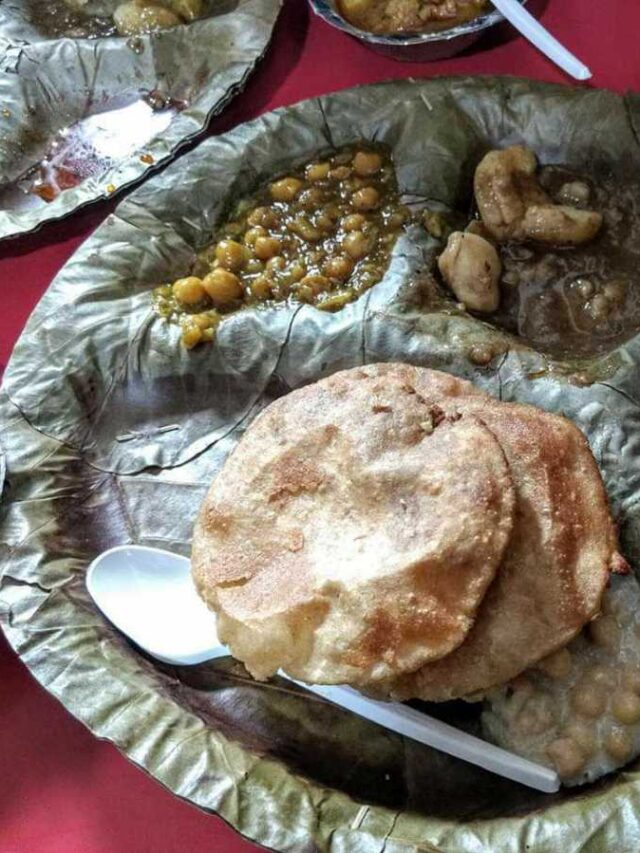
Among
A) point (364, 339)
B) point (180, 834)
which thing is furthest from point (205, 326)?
point (180, 834)

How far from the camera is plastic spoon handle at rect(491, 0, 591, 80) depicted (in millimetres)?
2182

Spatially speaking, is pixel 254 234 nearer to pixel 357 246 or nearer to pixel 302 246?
pixel 302 246

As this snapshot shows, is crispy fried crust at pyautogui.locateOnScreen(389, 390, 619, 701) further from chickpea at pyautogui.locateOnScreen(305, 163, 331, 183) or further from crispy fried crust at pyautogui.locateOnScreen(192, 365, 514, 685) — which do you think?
chickpea at pyautogui.locateOnScreen(305, 163, 331, 183)

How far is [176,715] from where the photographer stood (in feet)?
5.02

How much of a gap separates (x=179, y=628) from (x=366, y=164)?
1.10 m

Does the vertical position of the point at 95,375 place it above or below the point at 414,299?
below

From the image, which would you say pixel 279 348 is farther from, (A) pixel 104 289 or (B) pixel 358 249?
(A) pixel 104 289

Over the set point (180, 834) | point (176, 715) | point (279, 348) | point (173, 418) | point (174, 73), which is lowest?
point (180, 834)

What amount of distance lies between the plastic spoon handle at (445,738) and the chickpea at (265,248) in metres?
0.96

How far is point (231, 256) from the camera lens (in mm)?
2002

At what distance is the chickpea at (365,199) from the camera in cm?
202

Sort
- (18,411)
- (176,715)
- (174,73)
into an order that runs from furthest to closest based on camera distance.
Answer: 1. (174,73)
2. (18,411)
3. (176,715)

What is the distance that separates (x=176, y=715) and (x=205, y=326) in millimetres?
802

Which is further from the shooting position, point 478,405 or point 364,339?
A: point 364,339
